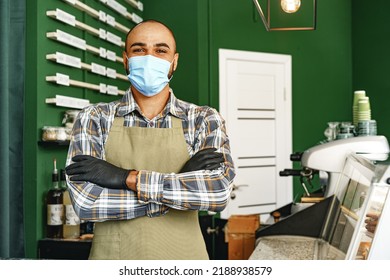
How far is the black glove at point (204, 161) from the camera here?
1.13 m

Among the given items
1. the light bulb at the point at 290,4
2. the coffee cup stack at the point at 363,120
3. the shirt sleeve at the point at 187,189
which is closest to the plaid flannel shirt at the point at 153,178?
the shirt sleeve at the point at 187,189

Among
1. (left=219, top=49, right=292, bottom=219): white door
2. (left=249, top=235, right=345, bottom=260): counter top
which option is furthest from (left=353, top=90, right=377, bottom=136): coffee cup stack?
(left=219, top=49, right=292, bottom=219): white door

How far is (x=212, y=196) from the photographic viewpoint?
3.65 feet

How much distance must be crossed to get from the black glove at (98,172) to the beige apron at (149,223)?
0.07 meters

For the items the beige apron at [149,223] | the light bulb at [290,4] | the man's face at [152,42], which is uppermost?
the light bulb at [290,4]

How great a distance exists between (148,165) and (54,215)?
1.17m

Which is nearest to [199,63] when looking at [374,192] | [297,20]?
[297,20]

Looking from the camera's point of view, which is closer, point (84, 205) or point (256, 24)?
point (84, 205)

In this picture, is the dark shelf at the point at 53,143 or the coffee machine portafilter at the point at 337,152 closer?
the coffee machine portafilter at the point at 337,152

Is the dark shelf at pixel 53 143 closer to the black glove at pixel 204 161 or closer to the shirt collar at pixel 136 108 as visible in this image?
the shirt collar at pixel 136 108

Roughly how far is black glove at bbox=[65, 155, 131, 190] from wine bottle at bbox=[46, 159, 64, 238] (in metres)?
1.15

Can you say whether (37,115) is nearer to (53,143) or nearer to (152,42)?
(53,143)
